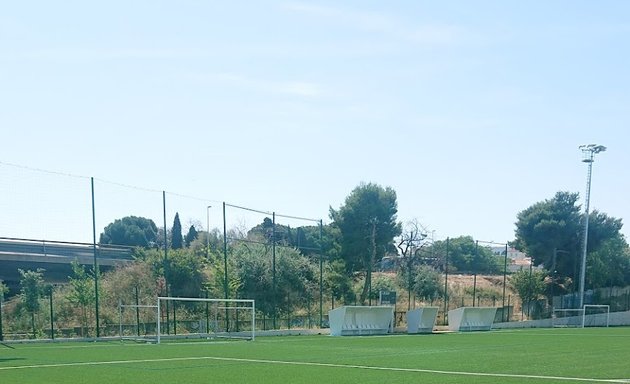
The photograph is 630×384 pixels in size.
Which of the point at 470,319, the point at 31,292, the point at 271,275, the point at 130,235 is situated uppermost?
the point at 130,235

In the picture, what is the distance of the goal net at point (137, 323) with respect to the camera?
2677cm

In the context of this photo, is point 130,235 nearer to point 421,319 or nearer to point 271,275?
point 271,275

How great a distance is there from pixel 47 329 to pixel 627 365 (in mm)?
19300

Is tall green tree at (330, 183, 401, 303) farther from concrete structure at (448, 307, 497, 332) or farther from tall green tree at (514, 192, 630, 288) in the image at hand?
tall green tree at (514, 192, 630, 288)

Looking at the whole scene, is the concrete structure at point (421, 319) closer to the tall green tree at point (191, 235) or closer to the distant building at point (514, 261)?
the tall green tree at point (191, 235)

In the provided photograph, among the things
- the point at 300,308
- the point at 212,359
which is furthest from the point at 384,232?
the point at 212,359

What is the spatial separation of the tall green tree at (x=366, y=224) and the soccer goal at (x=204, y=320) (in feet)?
55.0

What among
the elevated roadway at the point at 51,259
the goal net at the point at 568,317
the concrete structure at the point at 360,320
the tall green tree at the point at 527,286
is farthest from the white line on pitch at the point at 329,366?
the tall green tree at the point at 527,286

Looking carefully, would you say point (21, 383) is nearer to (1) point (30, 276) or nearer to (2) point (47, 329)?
(2) point (47, 329)

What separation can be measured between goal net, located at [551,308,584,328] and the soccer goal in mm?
26071

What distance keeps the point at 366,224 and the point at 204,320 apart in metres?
20.8

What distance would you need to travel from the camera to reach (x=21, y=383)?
11.4m

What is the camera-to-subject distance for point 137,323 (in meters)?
27.5

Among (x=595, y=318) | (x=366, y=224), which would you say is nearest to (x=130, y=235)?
(x=366, y=224)
